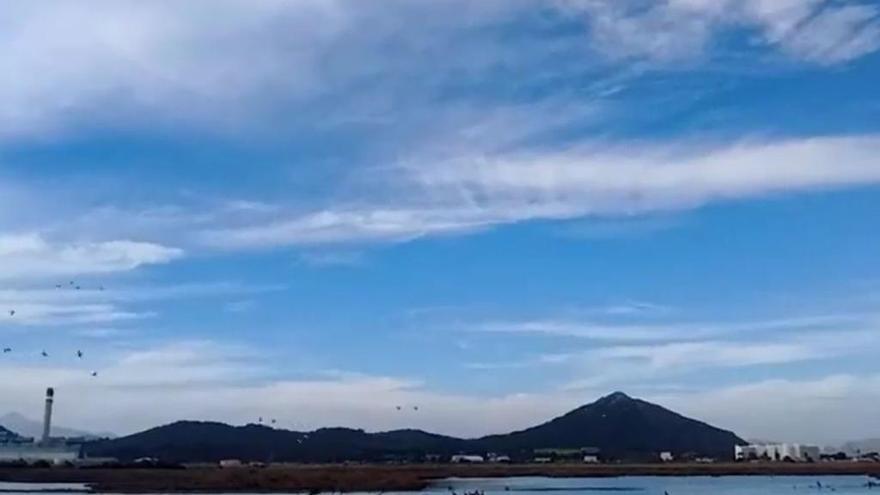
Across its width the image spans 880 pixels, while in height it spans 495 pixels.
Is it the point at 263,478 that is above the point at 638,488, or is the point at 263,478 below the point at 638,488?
above

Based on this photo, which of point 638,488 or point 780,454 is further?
point 780,454

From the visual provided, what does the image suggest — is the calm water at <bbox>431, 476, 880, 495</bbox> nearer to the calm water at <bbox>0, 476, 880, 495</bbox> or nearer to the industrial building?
the calm water at <bbox>0, 476, 880, 495</bbox>

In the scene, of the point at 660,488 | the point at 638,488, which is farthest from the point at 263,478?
the point at 660,488

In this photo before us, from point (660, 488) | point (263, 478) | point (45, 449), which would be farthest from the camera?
point (45, 449)

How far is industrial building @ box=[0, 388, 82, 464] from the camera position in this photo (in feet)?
458

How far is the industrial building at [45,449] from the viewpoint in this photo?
139625 mm

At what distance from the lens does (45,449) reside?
484ft

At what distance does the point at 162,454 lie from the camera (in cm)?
18462

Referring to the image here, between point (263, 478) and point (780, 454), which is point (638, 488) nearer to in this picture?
point (263, 478)

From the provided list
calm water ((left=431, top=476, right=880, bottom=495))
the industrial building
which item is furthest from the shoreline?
the industrial building

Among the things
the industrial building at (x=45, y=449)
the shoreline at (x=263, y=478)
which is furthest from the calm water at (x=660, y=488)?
the industrial building at (x=45, y=449)

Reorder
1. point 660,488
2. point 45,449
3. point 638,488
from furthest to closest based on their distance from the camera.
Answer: point 45,449
point 660,488
point 638,488

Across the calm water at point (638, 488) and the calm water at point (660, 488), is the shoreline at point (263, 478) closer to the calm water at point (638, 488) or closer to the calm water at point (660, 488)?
the calm water at point (638, 488)

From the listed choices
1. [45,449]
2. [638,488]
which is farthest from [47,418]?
[638,488]
